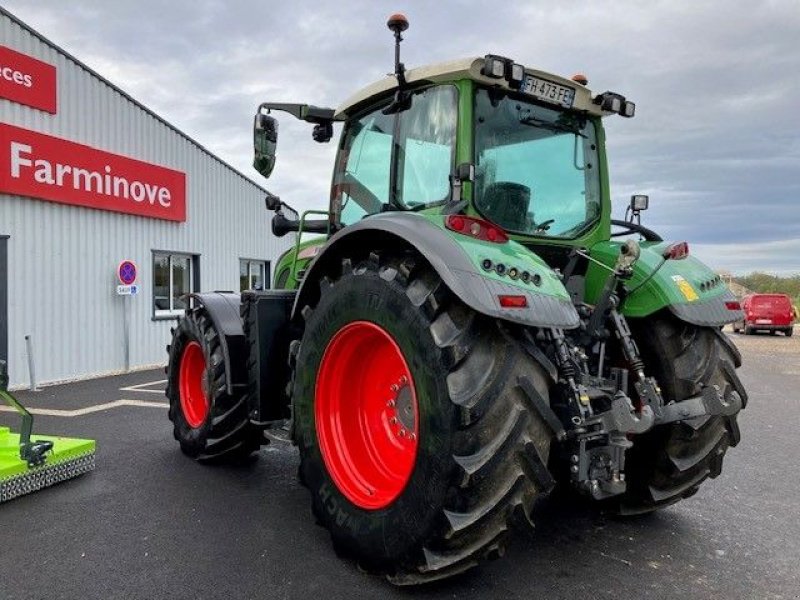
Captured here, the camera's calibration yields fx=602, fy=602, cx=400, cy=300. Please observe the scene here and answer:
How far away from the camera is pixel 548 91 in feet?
11.0

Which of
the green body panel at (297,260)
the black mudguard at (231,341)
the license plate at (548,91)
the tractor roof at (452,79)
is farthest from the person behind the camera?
the green body panel at (297,260)

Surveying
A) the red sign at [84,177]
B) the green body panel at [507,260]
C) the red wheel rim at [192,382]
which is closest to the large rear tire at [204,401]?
the red wheel rim at [192,382]

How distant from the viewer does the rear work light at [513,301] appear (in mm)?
2342

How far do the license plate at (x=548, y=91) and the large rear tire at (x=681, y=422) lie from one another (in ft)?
4.35

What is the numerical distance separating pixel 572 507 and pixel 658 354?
1.17 meters

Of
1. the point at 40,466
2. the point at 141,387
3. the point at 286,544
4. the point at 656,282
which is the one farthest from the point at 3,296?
the point at 656,282

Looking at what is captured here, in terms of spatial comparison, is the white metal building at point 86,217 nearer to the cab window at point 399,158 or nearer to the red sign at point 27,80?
the red sign at point 27,80

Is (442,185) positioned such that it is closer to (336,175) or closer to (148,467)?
(336,175)

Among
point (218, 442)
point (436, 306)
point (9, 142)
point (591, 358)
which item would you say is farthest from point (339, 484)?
point (9, 142)

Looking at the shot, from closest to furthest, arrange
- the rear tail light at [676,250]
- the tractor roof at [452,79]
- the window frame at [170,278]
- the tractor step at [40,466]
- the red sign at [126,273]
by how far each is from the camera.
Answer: the rear tail light at [676,250] → the tractor roof at [452,79] → the tractor step at [40,466] → the red sign at [126,273] → the window frame at [170,278]

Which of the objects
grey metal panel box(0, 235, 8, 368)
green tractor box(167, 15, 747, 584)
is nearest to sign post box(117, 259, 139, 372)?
grey metal panel box(0, 235, 8, 368)

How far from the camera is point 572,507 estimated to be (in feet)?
12.3

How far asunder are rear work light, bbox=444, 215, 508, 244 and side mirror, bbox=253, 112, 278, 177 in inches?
65.8

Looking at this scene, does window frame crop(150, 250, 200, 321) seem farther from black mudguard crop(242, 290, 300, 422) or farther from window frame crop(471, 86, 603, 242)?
window frame crop(471, 86, 603, 242)
